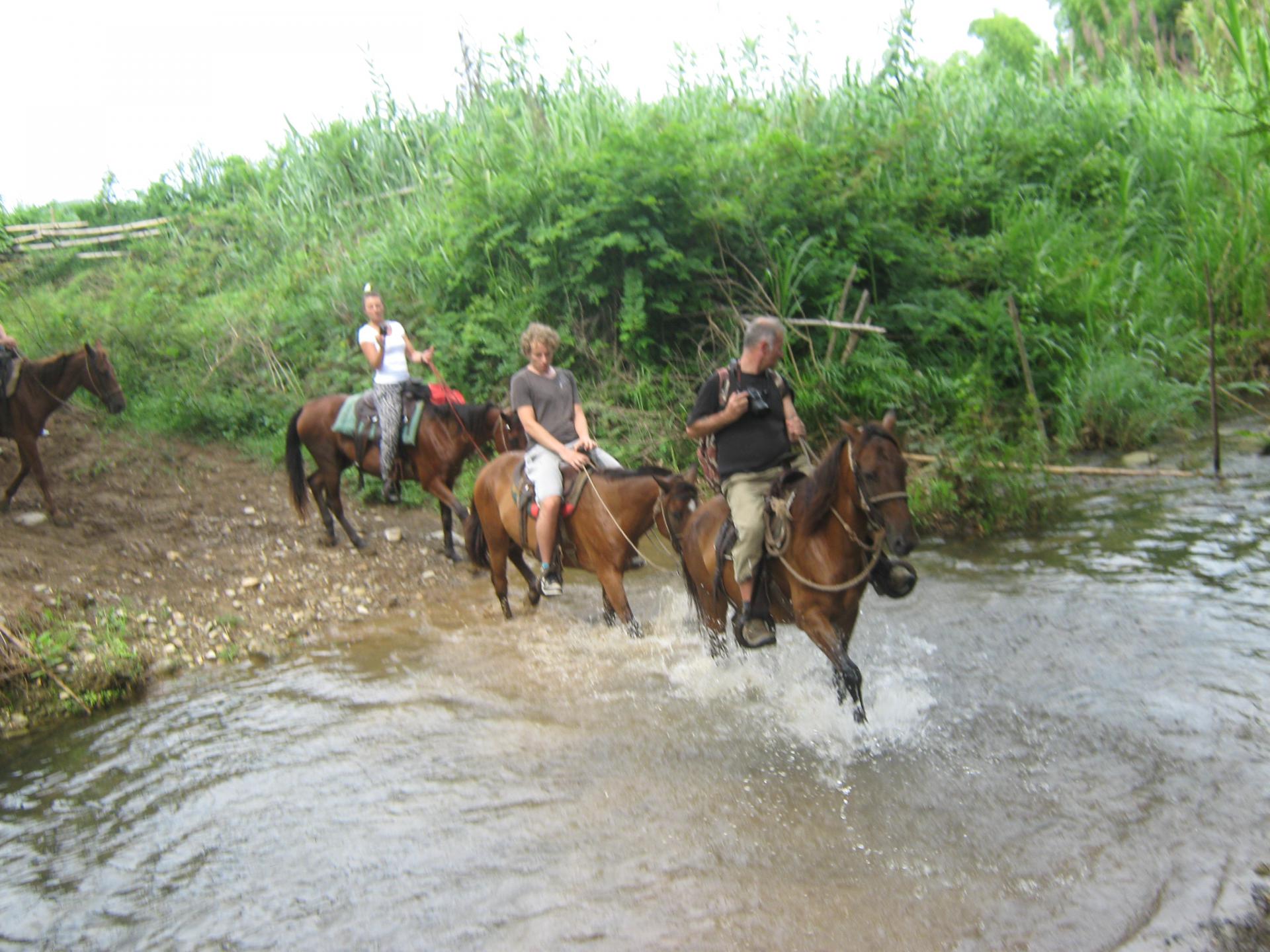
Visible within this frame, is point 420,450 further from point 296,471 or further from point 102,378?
point 102,378

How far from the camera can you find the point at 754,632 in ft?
19.9

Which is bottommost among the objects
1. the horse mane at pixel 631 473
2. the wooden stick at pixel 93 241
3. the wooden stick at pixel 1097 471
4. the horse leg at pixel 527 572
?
the wooden stick at pixel 1097 471

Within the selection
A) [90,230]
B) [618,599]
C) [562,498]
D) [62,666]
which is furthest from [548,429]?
[90,230]

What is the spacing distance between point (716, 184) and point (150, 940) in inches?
436

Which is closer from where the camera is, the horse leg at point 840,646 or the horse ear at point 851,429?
the horse ear at point 851,429

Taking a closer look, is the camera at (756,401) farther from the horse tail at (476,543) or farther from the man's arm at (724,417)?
the horse tail at (476,543)

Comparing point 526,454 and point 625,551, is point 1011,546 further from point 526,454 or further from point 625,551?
point 526,454

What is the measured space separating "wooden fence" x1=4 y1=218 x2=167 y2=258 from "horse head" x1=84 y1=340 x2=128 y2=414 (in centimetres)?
1074

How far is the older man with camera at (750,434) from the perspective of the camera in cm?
582

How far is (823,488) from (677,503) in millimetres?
1764

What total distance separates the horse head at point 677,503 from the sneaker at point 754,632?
1.11 meters

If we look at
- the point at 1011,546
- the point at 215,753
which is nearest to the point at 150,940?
the point at 215,753

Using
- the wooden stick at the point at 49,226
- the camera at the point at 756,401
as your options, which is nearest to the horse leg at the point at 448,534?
the camera at the point at 756,401

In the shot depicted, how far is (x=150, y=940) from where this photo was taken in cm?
454
